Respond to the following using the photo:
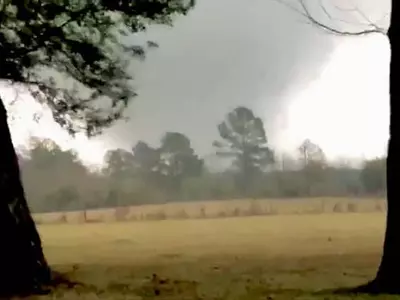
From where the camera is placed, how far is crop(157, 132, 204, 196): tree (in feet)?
7.25

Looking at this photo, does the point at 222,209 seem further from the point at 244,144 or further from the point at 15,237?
the point at 15,237

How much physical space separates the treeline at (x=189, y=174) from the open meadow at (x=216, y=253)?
74 mm

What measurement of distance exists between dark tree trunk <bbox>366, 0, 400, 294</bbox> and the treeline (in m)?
0.26

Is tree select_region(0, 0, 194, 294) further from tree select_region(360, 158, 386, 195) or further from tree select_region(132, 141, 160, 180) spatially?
tree select_region(360, 158, 386, 195)

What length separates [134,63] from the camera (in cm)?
223

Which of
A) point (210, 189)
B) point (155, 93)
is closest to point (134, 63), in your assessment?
point (155, 93)

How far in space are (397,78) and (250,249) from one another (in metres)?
0.61

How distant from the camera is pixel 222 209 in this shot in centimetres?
223

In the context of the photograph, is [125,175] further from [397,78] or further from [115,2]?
[397,78]

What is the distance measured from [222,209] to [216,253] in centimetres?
13

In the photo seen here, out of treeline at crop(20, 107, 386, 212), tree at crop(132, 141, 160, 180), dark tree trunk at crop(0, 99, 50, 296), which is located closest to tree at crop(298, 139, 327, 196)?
treeline at crop(20, 107, 386, 212)

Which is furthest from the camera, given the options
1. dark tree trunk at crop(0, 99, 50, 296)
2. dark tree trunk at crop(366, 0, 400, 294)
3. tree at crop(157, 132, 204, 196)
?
tree at crop(157, 132, 204, 196)

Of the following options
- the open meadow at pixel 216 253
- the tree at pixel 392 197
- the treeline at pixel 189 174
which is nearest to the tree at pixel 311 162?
the treeline at pixel 189 174

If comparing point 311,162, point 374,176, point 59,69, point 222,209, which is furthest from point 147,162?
point 374,176
